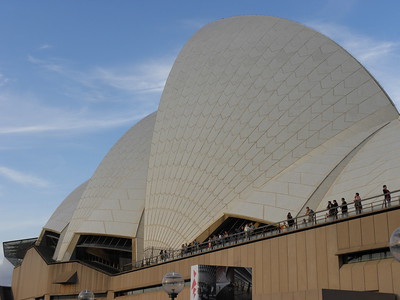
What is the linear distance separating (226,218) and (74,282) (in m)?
13.5

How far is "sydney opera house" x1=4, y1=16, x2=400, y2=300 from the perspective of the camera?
18.8m

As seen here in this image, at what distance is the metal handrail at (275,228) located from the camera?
59.1ft

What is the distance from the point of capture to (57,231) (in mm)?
44656

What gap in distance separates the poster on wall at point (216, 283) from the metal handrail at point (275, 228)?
198 inches

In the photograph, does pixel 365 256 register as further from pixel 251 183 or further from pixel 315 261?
pixel 251 183

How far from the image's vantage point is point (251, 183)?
2777 cm

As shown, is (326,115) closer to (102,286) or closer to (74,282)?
(102,286)

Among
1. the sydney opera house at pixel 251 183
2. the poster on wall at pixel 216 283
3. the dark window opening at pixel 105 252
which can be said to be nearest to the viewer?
the poster on wall at pixel 216 283

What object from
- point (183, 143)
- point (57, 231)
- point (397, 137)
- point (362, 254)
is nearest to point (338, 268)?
point (362, 254)

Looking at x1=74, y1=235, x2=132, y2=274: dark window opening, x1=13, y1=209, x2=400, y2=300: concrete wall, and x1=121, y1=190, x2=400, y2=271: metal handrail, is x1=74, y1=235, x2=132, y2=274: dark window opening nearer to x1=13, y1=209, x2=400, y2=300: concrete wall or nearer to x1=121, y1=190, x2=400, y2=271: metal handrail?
x1=121, y1=190, x2=400, y2=271: metal handrail

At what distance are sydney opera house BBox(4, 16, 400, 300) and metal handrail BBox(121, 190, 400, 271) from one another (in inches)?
3.3

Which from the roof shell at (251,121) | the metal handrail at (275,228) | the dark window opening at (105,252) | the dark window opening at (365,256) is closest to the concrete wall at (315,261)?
the dark window opening at (365,256)

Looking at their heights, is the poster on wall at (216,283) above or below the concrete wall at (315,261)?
below

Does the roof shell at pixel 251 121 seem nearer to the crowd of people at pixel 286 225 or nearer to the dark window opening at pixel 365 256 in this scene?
the crowd of people at pixel 286 225
